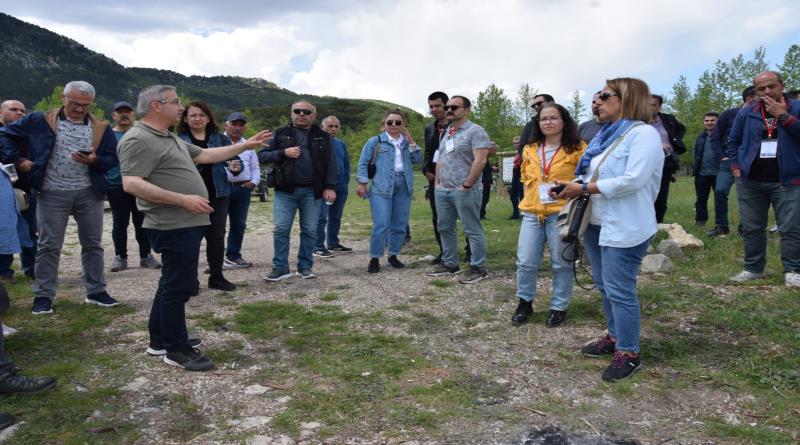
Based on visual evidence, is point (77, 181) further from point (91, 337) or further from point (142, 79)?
point (142, 79)

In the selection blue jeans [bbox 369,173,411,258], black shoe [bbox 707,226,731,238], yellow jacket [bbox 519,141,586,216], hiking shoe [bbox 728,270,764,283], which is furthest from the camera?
black shoe [bbox 707,226,731,238]

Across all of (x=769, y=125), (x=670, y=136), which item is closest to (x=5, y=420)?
(x=769, y=125)

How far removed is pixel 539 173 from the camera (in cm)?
471

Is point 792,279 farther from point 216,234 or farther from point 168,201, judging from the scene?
point 216,234

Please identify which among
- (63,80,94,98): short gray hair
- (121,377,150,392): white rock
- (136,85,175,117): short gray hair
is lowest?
(121,377,150,392): white rock

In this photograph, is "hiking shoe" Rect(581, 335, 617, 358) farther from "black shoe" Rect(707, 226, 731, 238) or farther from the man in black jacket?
"black shoe" Rect(707, 226, 731, 238)

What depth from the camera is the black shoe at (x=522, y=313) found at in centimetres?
478

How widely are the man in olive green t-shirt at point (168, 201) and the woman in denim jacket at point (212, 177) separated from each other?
2069 mm

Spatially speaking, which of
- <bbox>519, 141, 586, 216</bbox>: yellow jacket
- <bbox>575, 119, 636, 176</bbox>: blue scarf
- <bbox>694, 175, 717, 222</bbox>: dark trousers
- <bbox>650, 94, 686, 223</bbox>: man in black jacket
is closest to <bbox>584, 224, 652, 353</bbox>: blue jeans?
<bbox>575, 119, 636, 176</bbox>: blue scarf

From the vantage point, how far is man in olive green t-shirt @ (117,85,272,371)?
354cm

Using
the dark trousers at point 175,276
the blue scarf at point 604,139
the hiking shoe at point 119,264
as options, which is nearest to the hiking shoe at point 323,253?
the hiking shoe at point 119,264

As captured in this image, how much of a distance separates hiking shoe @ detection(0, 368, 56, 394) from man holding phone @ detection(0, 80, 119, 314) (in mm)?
1965

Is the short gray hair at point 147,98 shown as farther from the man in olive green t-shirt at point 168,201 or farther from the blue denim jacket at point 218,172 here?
the blue denim jacket at point 218,172

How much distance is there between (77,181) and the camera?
5.09m
